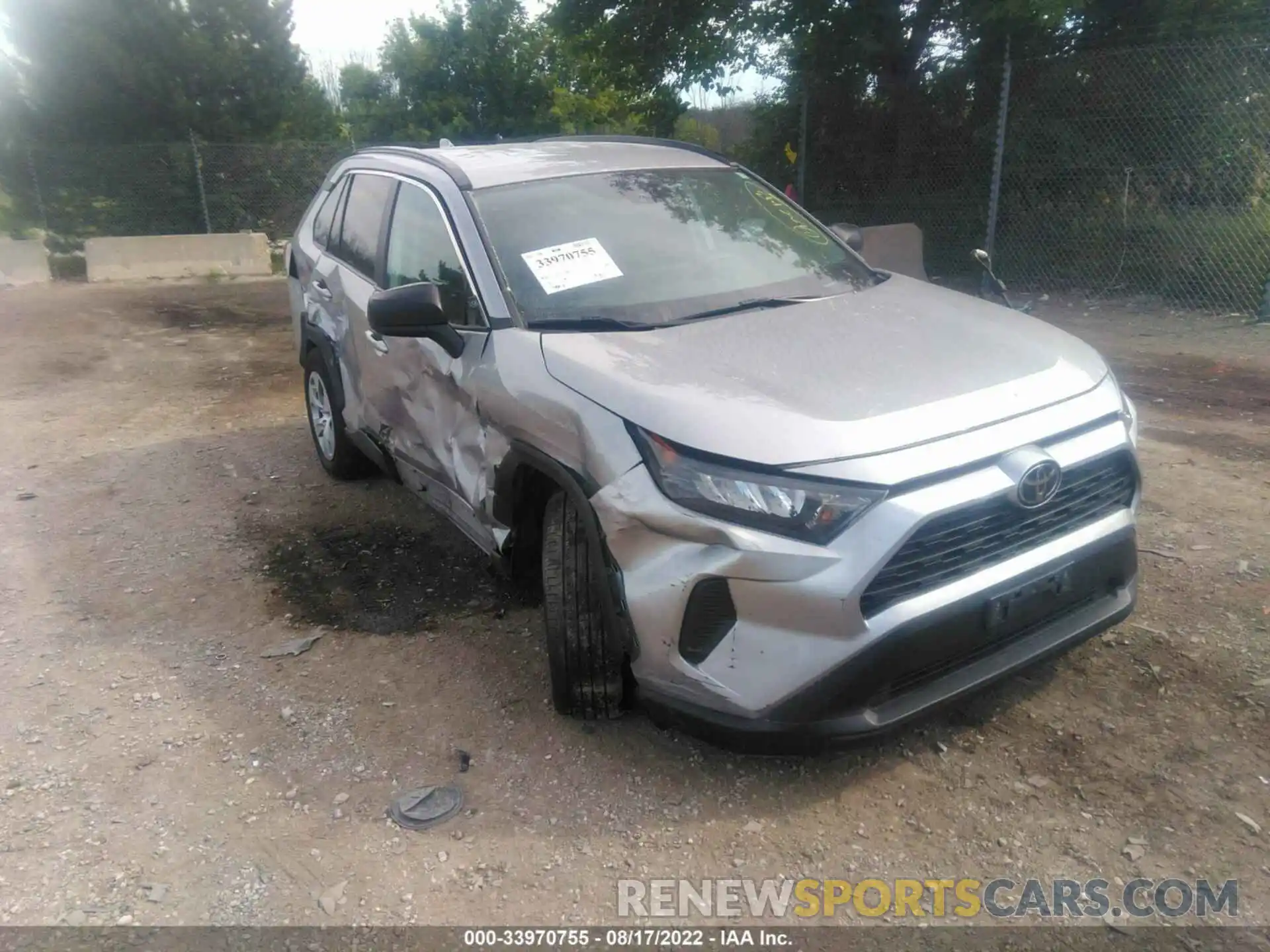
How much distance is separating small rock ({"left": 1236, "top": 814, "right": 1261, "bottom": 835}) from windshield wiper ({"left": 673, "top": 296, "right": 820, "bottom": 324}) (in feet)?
6.65

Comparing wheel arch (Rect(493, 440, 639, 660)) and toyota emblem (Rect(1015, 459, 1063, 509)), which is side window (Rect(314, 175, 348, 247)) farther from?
toyota emblem (Rect(1015, 459, 1063, 509))

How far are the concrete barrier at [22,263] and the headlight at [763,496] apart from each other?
1444 cm

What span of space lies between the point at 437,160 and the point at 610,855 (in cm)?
280

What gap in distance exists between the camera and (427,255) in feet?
12.4

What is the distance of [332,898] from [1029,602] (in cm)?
202

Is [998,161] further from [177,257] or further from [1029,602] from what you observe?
[177,257]

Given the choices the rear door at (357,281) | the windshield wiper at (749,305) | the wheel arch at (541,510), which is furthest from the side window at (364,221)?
the windshield wiper at (749,305)

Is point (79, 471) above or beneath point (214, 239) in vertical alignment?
beneath

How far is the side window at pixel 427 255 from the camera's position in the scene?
3402 mm

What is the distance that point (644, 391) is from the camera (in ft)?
8.70

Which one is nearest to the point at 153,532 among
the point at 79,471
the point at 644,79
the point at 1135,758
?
the point at 79,471

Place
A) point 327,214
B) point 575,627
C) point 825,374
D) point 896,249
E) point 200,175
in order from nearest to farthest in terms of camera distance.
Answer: point 825,374 → point 575,627 → point 327,214 → point 896,249 → point 200,175

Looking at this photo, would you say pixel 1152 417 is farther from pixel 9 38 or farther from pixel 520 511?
pixel 9 38

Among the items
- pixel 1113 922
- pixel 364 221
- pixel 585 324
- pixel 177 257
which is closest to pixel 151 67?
pixel 177 257
